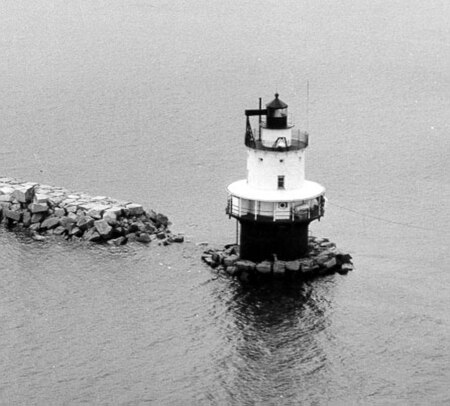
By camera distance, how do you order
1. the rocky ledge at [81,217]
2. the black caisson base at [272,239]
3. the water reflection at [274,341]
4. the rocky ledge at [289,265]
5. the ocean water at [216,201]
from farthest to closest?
1. the rocky ledge at [81,217]
2. the black caisson base at [272,239]
3. the rocky ledge at [289,265]
4. the ocean water at [216,201]
5. the water reflection at [274,341]

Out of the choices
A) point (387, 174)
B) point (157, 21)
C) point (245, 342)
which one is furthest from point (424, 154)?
point (157, 21)

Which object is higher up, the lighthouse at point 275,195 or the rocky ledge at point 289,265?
the lighthouse at point 275,195

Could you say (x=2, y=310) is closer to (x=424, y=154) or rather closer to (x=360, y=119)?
(x=424, y=154)

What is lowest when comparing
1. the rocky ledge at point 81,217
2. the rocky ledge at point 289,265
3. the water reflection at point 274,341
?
the water reflection at point 274,341

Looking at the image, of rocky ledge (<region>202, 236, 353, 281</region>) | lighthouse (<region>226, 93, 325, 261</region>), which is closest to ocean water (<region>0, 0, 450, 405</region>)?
rocky ledge (<region>202, 236, 353, 281</region>)

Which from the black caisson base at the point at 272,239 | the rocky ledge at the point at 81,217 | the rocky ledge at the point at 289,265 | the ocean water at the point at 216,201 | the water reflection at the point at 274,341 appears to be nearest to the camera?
the water reflection at the point at 274,341

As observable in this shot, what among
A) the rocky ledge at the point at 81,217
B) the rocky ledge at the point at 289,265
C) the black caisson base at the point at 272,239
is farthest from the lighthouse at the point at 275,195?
the rocky ledge at the point at 81,217

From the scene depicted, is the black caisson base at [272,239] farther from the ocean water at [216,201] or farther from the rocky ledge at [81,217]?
the rocky ledge at [81,217]
